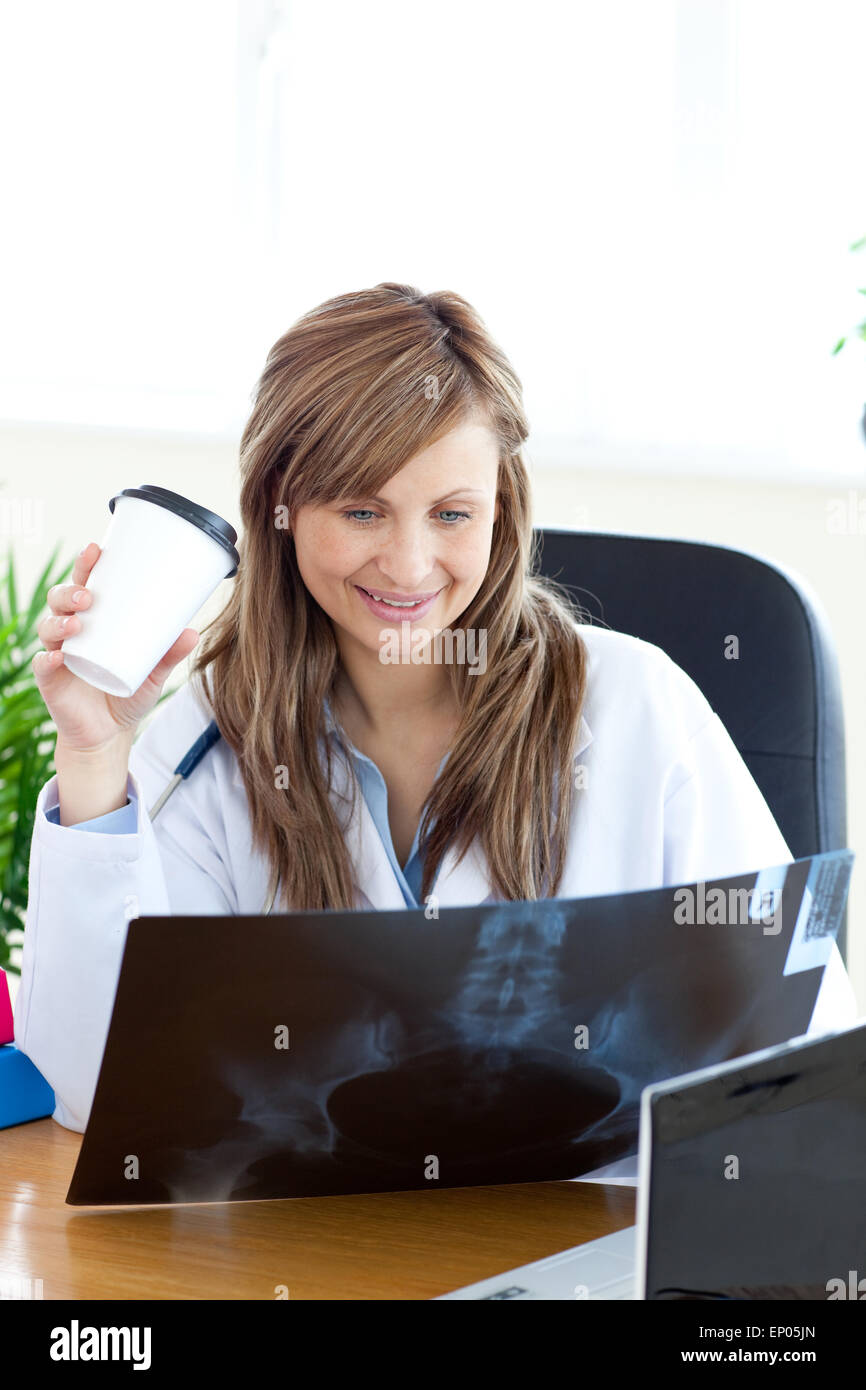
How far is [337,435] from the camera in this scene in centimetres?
123

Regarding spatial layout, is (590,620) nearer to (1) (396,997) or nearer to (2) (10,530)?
(1) (396,997)

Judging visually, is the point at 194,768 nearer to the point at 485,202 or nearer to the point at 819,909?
the point at 819,909

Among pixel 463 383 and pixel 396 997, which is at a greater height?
pixel 463 383

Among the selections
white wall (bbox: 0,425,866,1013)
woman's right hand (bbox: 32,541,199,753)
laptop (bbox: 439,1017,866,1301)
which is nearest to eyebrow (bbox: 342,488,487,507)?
woman's right hand (bbox: 32,541,199,753)

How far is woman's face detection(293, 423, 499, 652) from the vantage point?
1.24 m

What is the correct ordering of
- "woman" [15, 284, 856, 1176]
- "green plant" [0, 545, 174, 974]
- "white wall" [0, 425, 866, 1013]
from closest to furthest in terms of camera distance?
"woman" [15, 284, 856, 1176], "green plant" [0, 545, 174, 974], "white wall" [0, 425, 866, 1013]

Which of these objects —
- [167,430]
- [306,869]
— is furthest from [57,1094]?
[167,430]

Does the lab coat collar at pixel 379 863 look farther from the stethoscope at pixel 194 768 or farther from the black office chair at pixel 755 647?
the black office chair at pixel 755 647

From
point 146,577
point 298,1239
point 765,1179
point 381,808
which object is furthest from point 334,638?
point 765,1179

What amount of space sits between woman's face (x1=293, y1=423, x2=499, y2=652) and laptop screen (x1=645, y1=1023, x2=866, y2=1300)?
69 centimetres

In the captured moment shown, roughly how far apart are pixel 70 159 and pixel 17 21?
26 centimetres

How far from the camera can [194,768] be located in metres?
1.37

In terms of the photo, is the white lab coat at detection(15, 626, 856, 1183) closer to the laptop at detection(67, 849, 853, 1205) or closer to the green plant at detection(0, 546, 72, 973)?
the laptop at detection(67, 849, 853, 1205)

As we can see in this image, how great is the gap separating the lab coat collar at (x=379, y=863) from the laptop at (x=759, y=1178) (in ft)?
1.92
